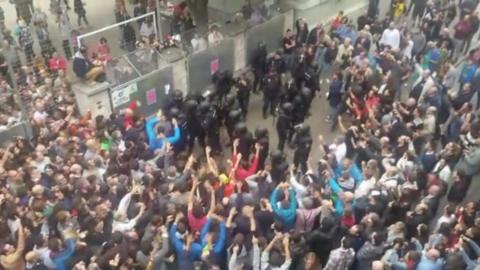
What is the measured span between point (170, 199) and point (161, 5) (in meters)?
8.82

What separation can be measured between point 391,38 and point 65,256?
28.4 feet

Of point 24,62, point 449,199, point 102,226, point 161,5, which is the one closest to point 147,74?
point 24,62

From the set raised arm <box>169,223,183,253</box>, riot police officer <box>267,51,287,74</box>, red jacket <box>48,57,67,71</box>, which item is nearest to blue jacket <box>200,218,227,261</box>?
raised arm <box>169,223,183,253</box>

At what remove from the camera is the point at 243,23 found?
46.8 ft

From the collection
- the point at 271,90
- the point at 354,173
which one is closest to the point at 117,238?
the point at 354,173

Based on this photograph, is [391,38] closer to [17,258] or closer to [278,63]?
[278,63]

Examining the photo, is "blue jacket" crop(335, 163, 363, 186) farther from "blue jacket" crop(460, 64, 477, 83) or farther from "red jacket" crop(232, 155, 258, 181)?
"blue jacket" crop(460, 64, 477, 83)

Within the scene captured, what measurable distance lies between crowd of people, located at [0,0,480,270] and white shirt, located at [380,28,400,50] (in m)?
0.26

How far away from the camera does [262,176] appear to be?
8773mm

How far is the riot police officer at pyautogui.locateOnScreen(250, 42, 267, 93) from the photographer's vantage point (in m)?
13.0

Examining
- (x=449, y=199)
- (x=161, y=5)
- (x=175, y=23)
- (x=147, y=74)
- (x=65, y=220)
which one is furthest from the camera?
(x=161, y=5)

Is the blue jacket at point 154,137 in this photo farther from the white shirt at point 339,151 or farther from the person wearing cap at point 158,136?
the white shirt at point 339,151

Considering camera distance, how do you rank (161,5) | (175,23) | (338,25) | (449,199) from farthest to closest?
(161,5), (175,23), (338,25), (449,199)

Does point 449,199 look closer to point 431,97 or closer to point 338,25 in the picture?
point 431,97
